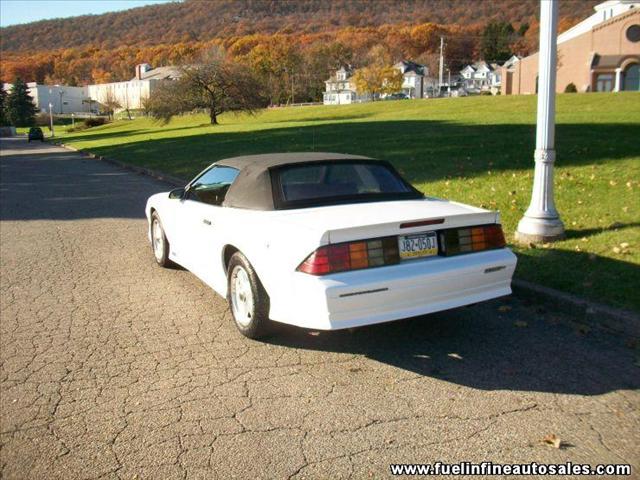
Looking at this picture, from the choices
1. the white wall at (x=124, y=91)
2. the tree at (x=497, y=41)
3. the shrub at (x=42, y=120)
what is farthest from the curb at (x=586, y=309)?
the white wall at (x=124, y=91)

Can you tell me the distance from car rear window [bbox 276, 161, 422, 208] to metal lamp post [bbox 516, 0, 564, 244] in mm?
2325

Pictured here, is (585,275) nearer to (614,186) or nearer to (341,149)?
(614,186)

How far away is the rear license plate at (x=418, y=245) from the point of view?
425 cm

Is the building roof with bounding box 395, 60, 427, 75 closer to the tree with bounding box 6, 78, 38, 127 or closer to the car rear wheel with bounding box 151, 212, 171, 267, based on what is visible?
the tree with bounding box 6, 78, 38, 127

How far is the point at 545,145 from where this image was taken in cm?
681

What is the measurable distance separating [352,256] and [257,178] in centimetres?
137

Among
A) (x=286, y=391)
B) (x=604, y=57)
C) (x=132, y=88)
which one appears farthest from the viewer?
(x=132, y=88)

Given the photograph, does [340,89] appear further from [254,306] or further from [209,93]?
[254,306]

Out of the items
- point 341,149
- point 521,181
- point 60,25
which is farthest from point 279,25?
point 521,181

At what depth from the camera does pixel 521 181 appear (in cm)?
1044

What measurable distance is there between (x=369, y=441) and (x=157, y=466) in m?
1.10

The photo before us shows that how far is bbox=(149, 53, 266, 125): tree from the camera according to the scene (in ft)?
177

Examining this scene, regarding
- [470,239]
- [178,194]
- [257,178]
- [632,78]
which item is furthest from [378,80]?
[470,239]

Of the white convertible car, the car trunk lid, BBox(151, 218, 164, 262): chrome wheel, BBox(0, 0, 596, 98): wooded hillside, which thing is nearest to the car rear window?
the white convertible car
